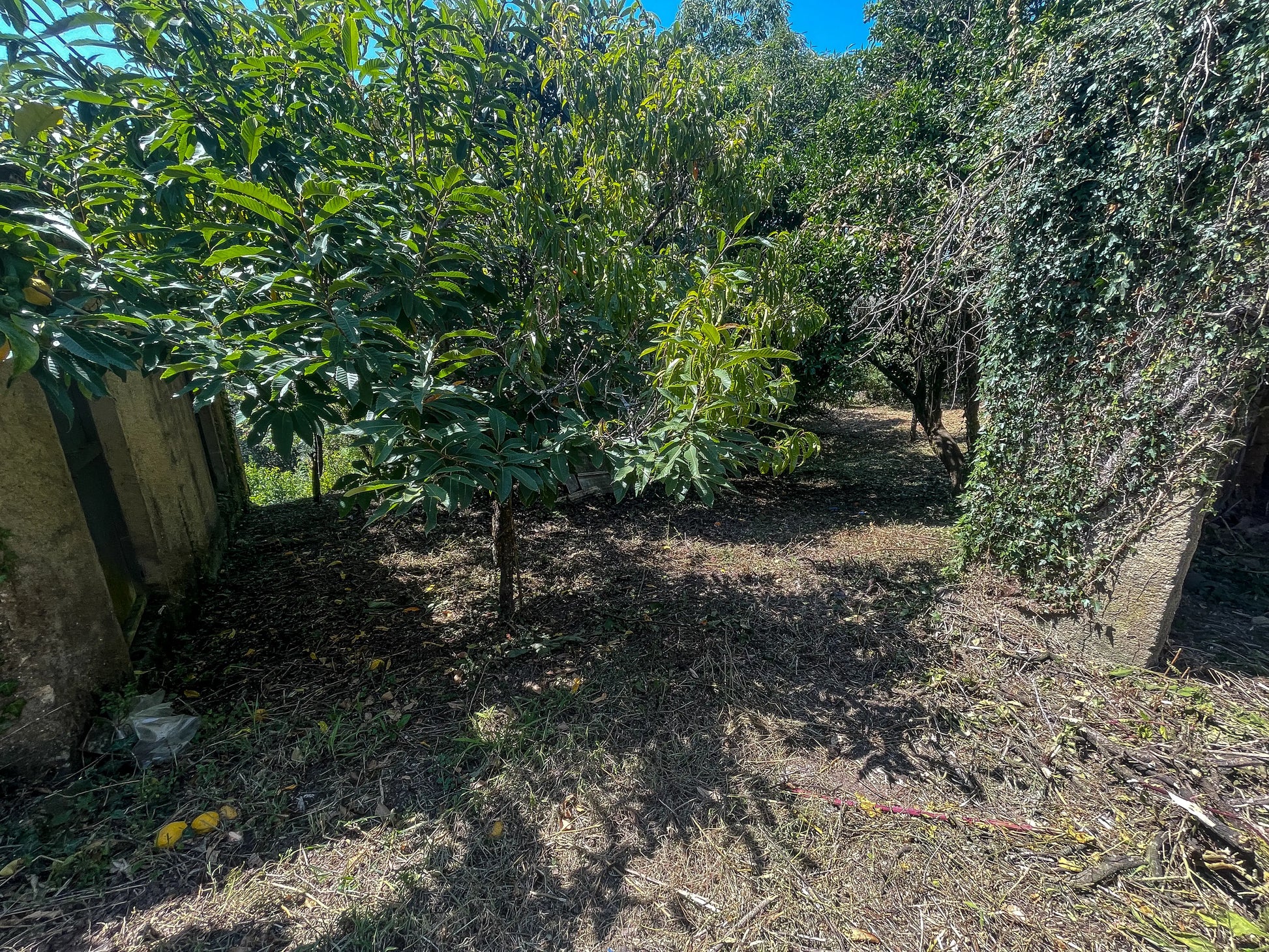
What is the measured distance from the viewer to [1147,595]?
9.87ft

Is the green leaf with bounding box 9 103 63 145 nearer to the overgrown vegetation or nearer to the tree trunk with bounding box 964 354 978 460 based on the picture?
the overgrown vegetation

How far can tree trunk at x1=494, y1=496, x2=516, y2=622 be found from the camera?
11.6ft

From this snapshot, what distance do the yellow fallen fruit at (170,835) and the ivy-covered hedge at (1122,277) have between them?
456cm

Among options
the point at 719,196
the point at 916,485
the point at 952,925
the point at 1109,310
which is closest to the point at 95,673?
the point at 952,925

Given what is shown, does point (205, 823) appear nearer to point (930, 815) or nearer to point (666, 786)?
point (666, 786)

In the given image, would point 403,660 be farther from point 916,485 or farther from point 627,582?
point 916,485

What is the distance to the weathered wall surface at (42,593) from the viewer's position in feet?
7.38

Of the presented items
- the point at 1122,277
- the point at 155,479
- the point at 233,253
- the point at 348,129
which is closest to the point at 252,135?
the point at 233,253

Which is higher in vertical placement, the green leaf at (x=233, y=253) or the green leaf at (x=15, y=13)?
the green leaf at (x=15, y=13)

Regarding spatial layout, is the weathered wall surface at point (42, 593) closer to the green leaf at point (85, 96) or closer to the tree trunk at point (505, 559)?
the green leaf at point (85, 96)

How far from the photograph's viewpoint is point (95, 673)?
100 inches

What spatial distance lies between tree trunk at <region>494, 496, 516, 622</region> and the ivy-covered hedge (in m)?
3.22

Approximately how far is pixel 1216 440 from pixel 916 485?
4.73 meters

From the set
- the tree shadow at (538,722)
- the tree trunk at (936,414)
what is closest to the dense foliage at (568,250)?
the tree shadow at (538,722)
